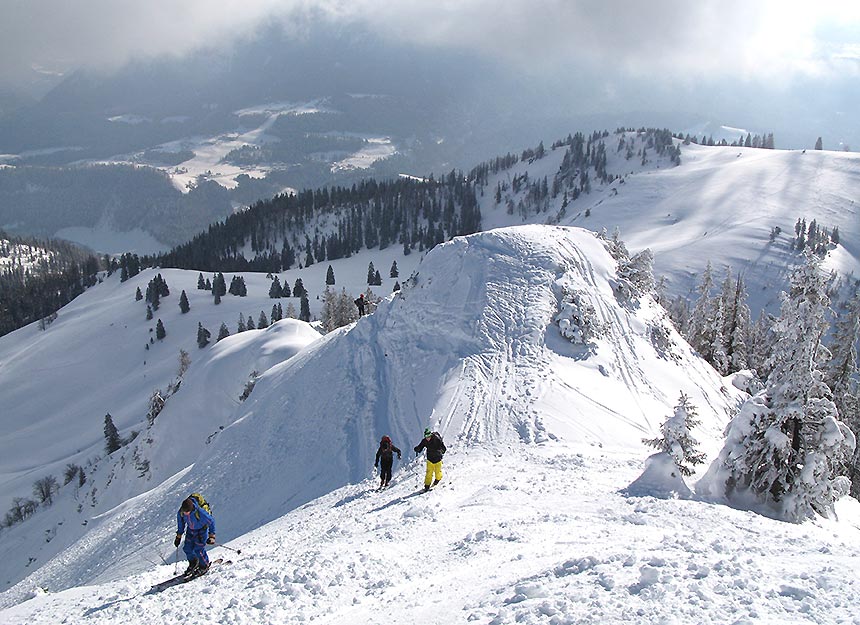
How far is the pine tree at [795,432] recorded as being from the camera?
49.3ft

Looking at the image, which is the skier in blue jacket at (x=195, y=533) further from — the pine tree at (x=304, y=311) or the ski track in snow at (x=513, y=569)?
the pine tree at (x=304, y=311)

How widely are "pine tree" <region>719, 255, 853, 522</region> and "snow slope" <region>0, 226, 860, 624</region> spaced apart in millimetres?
1266

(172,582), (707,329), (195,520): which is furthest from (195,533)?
(707,329)

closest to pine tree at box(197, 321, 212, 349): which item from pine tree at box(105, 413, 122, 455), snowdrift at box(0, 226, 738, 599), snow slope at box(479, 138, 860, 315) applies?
pine tree at box(105, 413, 122, 455)

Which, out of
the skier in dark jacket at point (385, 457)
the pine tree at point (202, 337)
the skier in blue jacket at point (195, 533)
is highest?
the skier in blue jacket at point (195, 533)

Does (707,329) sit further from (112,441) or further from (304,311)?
(304,311)

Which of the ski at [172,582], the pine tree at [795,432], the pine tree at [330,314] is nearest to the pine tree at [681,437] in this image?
the pine tree at [795,432]

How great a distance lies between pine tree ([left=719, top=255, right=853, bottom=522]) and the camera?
15016mm

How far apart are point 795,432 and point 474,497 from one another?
370 inches

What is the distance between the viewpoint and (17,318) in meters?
156

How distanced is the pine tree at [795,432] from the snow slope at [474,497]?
4.15ft

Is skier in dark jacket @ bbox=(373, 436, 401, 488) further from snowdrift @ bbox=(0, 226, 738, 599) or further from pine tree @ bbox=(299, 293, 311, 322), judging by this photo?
pine tree @ bbox=(299, 293, 311, 322)

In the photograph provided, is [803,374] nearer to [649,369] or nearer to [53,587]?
[649,369]

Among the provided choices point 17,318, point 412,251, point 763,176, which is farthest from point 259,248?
point 763,176
